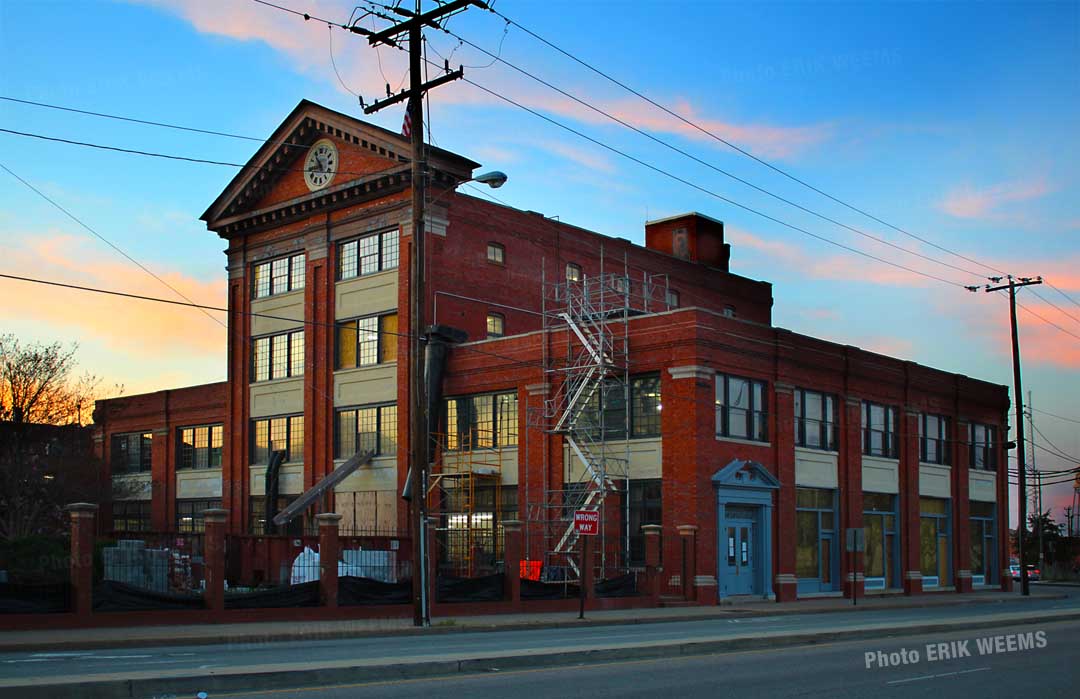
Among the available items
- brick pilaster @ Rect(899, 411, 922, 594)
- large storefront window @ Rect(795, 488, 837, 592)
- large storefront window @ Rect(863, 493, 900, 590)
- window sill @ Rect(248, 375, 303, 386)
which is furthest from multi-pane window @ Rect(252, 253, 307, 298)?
brick pilaster @ Rect(899, 411, 922, 594)

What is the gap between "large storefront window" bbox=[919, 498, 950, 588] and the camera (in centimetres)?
4912

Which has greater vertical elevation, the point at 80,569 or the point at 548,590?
the point at 80,569

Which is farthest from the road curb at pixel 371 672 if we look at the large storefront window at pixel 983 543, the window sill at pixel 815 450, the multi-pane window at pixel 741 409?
the large storefront window at pixel 983 543

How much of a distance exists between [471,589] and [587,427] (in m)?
9.82

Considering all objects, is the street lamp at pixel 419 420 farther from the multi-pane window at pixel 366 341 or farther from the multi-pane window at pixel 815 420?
the multi-pane window at pixel 815 420

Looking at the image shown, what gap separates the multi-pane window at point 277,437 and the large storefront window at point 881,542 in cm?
2334

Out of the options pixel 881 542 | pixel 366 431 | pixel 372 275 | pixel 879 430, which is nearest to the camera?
pixel 372 275

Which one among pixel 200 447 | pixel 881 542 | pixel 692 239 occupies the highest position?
pixel 692 239

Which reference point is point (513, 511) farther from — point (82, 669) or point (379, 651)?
point (82, 669)

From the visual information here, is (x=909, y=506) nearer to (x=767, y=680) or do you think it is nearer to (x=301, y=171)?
(x=301, y=171)

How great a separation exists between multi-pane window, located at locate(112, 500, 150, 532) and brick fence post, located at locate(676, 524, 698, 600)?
30380 millimetres

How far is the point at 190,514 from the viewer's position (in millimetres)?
53594

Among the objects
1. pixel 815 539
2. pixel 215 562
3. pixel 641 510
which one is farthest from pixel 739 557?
pixel 215 562

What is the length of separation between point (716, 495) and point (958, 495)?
1889cm
